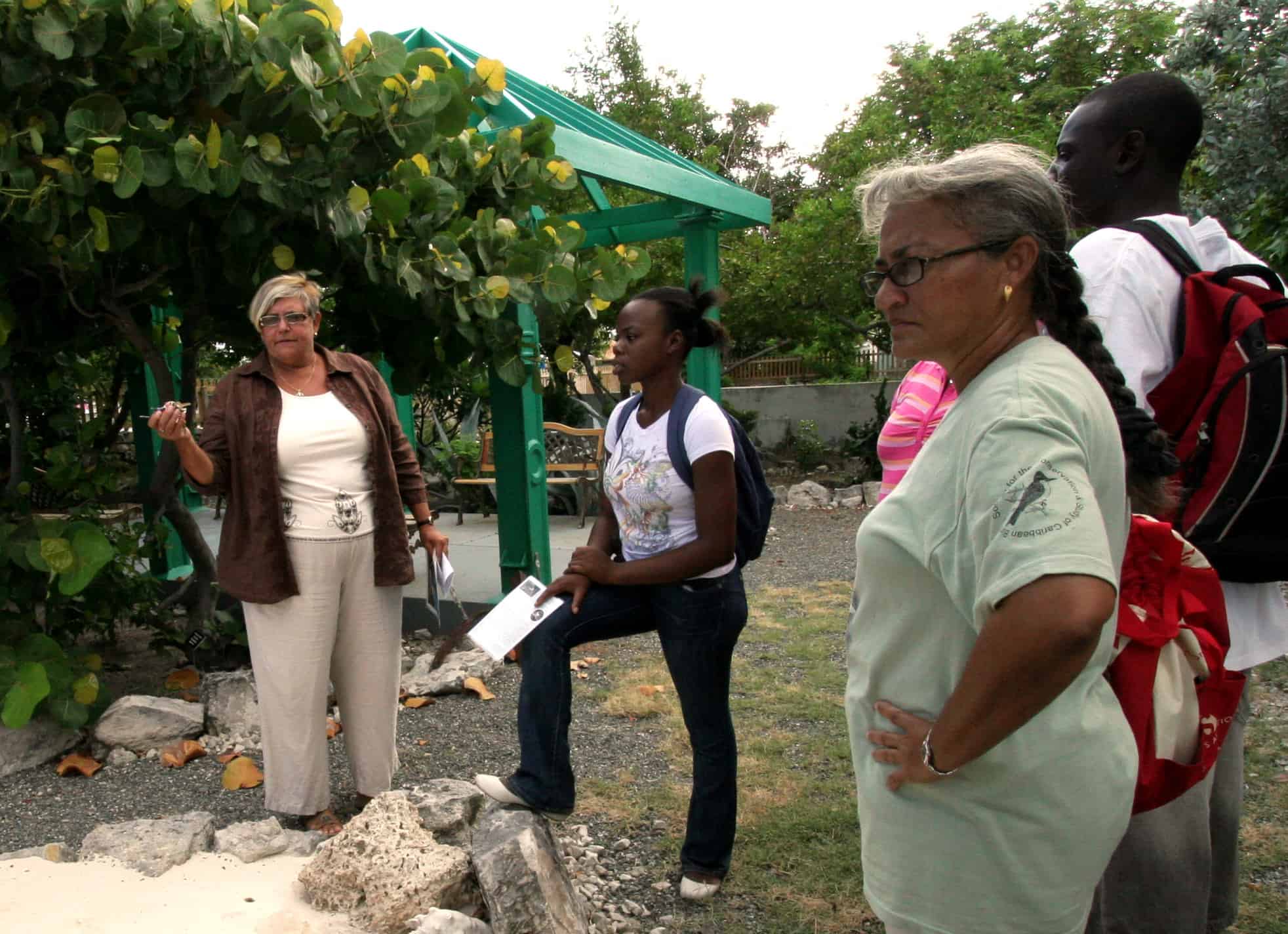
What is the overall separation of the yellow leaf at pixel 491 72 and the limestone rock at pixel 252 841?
2923mm

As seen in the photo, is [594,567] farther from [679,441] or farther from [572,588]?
[679,441]

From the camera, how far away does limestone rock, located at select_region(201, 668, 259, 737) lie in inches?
169

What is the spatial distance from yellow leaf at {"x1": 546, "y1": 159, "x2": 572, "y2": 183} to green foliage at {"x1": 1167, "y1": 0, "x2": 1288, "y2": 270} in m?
3.44

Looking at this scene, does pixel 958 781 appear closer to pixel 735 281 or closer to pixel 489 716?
pixel 489 716

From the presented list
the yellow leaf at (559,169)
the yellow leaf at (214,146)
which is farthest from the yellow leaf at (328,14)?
the yellow leaf at (559,169)

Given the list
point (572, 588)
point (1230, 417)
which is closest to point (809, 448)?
point (572, 588)

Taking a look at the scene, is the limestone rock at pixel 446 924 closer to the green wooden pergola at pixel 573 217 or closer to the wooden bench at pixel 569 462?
the green wooden pergola at pixel 573 217

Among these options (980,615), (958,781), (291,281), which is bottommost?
(958,781)

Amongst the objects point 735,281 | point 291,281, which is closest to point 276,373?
point 291,281

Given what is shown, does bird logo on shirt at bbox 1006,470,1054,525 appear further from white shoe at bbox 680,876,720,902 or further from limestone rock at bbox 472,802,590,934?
white shoe at bbox 680,876,720,902

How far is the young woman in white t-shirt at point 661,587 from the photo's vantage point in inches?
102

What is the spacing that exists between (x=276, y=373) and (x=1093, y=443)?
2761 mm

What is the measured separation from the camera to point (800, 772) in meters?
3.82

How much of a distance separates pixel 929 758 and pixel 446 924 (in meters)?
1.53
